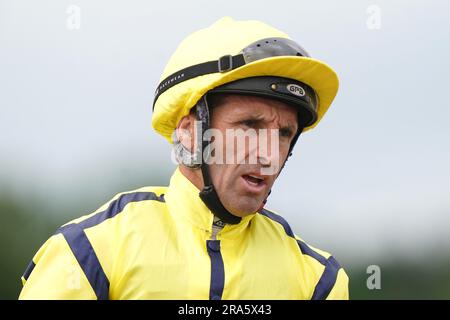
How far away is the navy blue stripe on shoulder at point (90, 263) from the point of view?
130 inches

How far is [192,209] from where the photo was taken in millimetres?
3686

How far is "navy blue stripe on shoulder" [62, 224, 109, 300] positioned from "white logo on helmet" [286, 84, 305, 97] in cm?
126

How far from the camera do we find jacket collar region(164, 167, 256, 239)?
3.67m

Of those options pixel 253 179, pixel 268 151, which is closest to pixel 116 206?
Result: pixel 253 179

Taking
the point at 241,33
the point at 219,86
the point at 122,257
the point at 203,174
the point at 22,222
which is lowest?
the point at 22,222

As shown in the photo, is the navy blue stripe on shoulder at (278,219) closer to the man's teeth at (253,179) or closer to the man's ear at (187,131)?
the man's teeth at (253,179)

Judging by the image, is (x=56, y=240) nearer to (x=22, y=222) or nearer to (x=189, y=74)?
(x=189, y=74)

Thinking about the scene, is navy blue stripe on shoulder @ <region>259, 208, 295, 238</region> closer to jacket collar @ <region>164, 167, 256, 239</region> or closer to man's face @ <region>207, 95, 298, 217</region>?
jacket collar @ <region>164, 167, 256, 239</region>

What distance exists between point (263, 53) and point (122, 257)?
4.03ft

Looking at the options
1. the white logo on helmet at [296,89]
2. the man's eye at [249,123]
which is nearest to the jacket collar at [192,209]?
the man's eye at [249,123]

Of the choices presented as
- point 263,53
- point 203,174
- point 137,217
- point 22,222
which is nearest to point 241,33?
point 263,53

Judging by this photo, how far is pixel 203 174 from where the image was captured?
12.1 feet

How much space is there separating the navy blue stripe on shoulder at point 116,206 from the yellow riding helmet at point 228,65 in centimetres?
44
